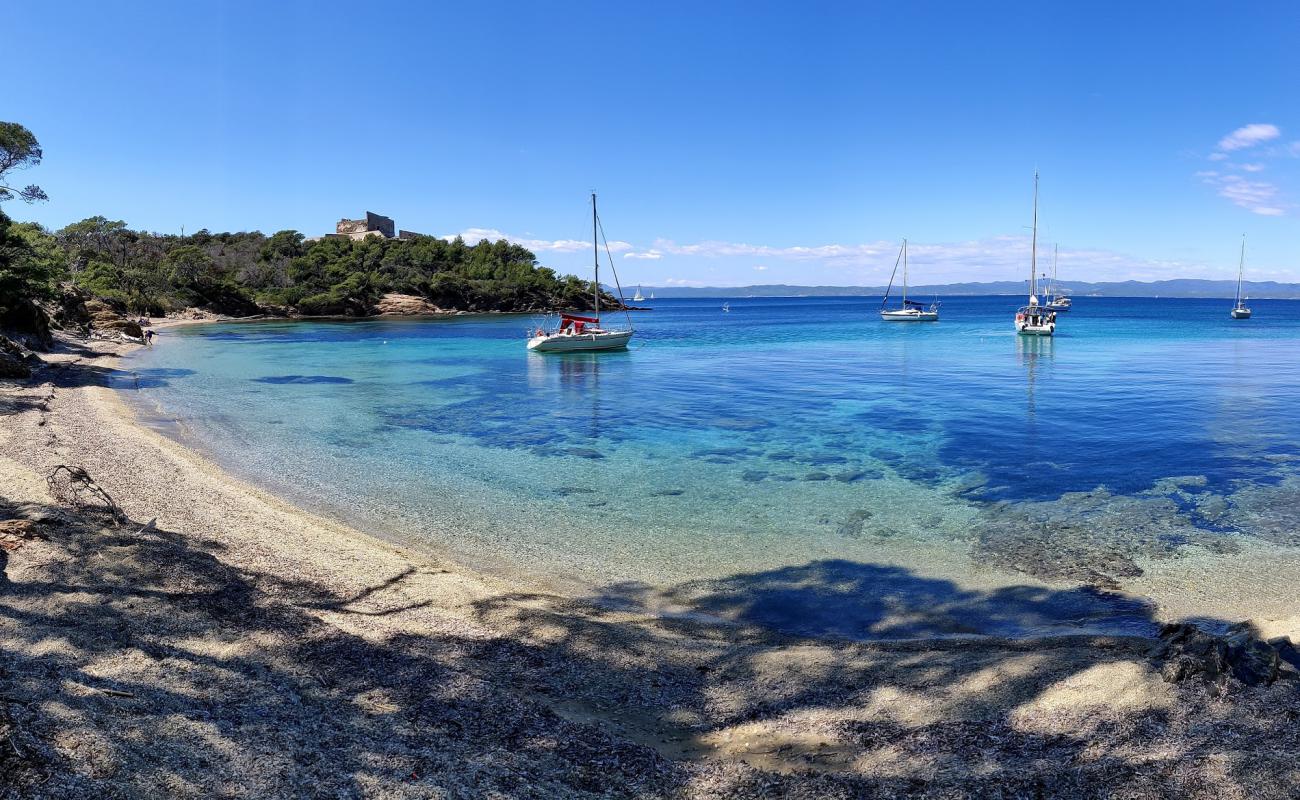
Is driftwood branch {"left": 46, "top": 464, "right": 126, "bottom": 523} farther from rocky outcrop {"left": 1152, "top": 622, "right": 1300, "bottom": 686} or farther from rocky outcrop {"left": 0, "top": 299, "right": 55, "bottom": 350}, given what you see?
rocky outcrop {"left": 0, "top": 299, "right": 55, "bottom": 350}

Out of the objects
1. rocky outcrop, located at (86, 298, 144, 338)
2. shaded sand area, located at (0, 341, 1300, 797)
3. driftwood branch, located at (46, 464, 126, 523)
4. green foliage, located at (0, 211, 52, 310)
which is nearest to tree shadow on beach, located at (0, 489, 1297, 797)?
shaded sand area, located at (0, 341, 1300, 797)

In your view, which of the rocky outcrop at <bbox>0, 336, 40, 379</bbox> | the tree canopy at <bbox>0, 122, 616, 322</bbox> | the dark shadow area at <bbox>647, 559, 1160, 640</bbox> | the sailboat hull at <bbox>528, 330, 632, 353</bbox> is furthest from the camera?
the tree canopy at <bbox>0, 122, 616, 322</bbox>

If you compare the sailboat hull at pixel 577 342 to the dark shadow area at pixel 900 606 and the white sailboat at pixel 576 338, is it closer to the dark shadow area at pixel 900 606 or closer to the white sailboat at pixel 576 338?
the white sailboat at pixel 576 338

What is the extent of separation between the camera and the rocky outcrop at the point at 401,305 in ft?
329

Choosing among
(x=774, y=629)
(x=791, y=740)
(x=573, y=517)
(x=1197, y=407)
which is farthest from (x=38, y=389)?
(x=1197, y=407)

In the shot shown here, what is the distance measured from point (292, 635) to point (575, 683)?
247 cm

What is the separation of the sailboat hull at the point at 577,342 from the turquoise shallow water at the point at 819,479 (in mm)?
10481

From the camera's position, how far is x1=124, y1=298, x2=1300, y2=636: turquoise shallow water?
8984 mm

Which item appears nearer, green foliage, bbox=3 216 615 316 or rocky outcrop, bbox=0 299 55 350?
rocky outcrop, bbox=0 299 55 350

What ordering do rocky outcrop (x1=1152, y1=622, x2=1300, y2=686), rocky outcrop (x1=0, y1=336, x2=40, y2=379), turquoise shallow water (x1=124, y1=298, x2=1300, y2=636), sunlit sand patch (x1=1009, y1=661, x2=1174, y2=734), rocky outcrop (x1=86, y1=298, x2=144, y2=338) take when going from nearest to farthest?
1. sunlit sand patch (x1=1009, y1=661, x2=1174, y2=734)
2. rocky outcrop (x1=1152, y1=622, x2=1300, y2=686)
3. turquoise shallow water (x1=124, y1=298, x2=1300, y2=636)
4. rocky outcrop (x1=0, y1=336, x2=40, y2=379)
5. rocky outcrop (x1=86, y1=298, x2=144, y2=338)

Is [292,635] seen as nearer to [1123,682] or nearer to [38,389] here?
[1123,682]

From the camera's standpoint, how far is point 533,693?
18.5ft

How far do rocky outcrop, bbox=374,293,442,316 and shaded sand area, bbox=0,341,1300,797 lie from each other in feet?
318

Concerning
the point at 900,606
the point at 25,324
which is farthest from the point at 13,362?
the point at 900,606
